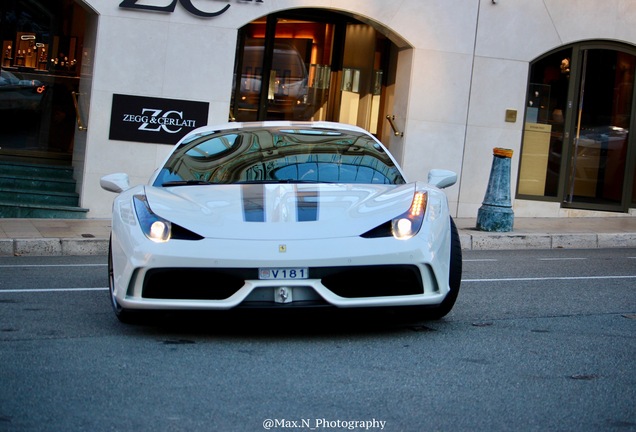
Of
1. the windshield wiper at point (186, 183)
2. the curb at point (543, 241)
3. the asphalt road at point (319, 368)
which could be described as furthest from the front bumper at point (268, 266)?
the curb at point (543, 241)

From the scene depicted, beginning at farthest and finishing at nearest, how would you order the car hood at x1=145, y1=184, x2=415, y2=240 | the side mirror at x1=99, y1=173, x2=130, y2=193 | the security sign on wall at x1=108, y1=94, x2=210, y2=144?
the security sign on wall at x1=108, y1=94, x2=210, y2=144, the side mirror at x1=99, y1=173, x2=130, y2=193, the car hood at x1=145, y1=184, x2=415, y2=240

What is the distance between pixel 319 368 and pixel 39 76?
1173 centimetres

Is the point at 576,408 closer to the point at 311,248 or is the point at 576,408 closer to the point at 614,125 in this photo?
the point at 311,248

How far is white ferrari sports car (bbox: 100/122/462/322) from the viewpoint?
5.79 meters

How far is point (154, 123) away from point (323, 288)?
9158 mm

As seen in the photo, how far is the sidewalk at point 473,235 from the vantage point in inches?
438

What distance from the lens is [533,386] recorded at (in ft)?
16.6

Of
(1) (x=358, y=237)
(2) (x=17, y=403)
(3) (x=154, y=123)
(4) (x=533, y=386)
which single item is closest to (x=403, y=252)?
(1) (x=358, y=237)

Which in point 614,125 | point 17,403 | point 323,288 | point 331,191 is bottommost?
point 17,403

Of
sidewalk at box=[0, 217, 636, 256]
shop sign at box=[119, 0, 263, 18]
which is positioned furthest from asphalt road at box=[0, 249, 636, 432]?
shop sign at box=[119, 0, 263, 18]

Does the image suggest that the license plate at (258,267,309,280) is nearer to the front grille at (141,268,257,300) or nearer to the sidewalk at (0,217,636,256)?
the front grille at (141,268,257,300)

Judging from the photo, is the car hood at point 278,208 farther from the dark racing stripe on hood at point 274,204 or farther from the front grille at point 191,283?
the front grille at point 191,283

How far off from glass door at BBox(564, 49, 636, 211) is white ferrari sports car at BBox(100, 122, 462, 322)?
34.2ft

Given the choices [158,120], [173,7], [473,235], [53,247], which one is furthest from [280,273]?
[173,7]
